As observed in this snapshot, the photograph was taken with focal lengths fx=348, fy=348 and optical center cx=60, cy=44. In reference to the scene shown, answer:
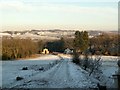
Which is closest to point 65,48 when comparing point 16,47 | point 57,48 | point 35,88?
point 57,48

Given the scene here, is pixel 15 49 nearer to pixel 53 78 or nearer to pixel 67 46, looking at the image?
pixel 67 46

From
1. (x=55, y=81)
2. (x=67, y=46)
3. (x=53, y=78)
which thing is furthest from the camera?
(x=67, y=46)

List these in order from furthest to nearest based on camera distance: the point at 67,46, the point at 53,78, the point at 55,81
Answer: the point at 67,46
the point at 53,78
the point at 55,81

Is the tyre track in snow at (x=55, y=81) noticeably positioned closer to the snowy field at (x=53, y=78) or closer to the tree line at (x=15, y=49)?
the snowy field at (x=53, y=78)

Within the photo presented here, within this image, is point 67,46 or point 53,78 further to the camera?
point 67,46

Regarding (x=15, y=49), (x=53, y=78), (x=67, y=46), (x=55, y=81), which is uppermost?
(x=55, y=81)

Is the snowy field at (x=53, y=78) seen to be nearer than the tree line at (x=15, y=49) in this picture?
Yes

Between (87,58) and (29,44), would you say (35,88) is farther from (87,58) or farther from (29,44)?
(29,44)

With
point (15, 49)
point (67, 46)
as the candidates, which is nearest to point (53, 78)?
point (15, 49)

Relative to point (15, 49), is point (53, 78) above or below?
above

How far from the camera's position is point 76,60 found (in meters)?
63.5

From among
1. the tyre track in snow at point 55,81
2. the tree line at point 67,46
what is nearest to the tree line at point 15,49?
the tree line at point 67,46

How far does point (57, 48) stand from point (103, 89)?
4439 inches

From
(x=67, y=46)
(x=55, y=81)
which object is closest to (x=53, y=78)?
(x=55, y=81)
